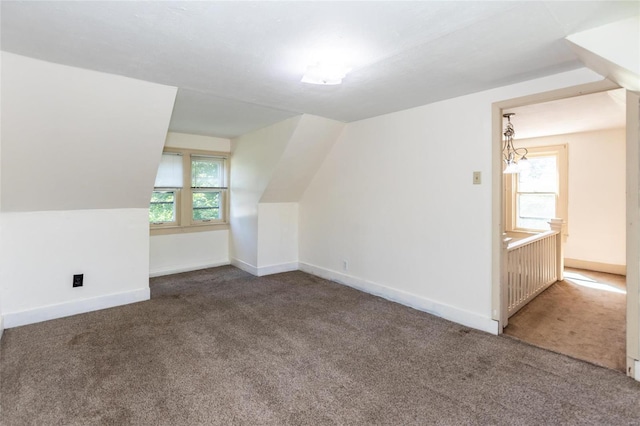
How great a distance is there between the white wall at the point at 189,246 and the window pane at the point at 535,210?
5.22m

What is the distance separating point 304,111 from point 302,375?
264 cm

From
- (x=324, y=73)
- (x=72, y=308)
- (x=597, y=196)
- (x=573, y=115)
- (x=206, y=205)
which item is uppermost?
(x=573, y=115)

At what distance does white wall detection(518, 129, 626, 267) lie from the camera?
4.71 m

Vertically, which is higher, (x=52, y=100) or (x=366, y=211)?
(x=52, y=100)

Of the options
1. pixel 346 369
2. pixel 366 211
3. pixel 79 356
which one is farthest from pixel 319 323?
pixel 79 356

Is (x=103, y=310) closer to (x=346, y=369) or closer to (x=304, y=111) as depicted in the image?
(x=346, y=369)

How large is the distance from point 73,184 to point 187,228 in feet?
6.48

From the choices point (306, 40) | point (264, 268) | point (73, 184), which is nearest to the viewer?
point (306, 40)

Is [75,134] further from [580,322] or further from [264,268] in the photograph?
[580,322]

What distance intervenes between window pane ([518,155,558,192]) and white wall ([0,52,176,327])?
575 cm

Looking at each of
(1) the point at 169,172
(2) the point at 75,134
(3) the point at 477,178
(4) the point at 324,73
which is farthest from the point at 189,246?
(3) the point at 477,178

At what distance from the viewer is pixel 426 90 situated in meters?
2.78

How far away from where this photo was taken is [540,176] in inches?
216

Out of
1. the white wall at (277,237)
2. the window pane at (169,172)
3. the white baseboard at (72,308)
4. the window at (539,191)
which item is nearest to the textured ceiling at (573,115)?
the window at (539,191)
